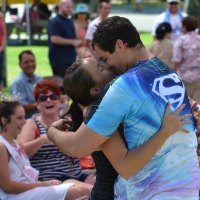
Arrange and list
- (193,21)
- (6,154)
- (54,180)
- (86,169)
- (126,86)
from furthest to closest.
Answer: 1. (193,21)
2. (86,169)
3. (54,180)
4. (6,154)
5. (126,86)

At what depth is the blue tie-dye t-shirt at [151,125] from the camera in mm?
2391

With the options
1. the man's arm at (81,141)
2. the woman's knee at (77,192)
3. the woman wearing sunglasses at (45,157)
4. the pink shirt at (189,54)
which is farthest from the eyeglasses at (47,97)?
the pink shirt at (189,54)

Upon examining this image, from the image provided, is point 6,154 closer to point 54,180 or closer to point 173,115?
point 54,180

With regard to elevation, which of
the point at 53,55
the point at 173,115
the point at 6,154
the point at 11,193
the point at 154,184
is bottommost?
the point at 53,55

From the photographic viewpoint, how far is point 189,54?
331 inches

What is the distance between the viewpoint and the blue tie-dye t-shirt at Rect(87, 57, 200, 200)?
239cm

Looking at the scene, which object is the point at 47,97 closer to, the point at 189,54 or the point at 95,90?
the point at 95,90

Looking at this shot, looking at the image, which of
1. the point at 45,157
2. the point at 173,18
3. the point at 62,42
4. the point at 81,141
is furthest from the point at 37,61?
the point at 81,141

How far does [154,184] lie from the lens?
8.15 feet

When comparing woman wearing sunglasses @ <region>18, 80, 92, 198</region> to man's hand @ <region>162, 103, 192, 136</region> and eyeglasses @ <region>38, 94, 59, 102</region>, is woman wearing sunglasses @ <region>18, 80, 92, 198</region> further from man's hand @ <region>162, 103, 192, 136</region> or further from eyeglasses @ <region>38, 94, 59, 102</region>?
man's hand @ <region>162, 103, 192, 136</region>

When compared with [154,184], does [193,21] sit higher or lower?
lower

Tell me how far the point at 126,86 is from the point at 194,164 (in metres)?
0.44

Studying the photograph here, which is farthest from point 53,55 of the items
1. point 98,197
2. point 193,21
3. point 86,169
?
point 98,197

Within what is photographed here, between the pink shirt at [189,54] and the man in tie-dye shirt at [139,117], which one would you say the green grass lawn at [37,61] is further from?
the man in tie-dye shirt at [139,117]
